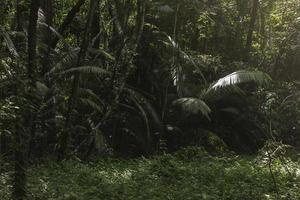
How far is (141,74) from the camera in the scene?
14.6 m

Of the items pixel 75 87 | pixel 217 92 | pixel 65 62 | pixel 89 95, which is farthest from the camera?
pixel 217 92

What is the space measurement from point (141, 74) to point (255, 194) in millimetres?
7430

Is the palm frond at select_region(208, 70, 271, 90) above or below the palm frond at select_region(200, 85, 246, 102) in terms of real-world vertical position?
above

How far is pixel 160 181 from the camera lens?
8586 mm

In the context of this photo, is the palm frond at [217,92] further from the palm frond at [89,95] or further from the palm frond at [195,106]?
the palm frond at [89,95]

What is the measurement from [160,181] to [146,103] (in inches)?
182

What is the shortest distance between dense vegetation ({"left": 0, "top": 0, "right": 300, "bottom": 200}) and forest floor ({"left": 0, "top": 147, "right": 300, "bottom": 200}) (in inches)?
1.0

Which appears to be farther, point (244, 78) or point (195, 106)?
point (195, 106)

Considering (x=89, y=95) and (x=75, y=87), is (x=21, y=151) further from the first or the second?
(x=89, y=95)

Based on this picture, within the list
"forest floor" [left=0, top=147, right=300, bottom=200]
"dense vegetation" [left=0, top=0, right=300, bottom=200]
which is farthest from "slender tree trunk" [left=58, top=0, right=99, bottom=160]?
"forest floor" [left=0, top=147, right=300, bottom=200]

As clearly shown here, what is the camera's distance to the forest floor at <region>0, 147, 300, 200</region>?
7512mm

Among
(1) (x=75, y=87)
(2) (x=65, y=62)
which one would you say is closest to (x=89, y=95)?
(2) (x=65, y=62)

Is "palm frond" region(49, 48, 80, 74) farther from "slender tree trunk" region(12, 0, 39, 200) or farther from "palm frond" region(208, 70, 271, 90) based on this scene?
"slender tree trunk" region(12, 0, 39, 200)

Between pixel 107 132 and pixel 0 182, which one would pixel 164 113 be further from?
pixel 0 182
